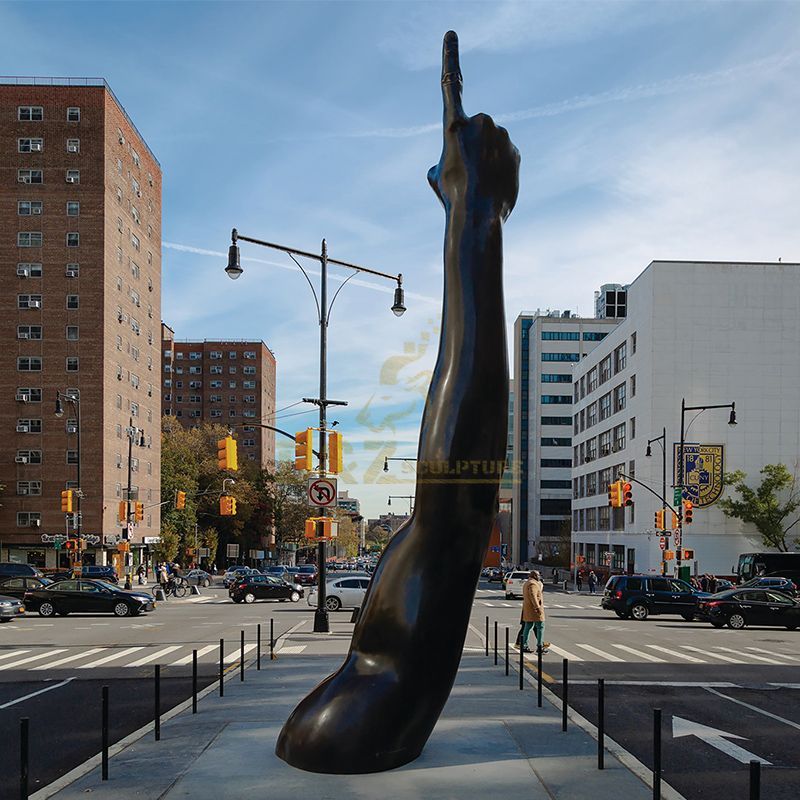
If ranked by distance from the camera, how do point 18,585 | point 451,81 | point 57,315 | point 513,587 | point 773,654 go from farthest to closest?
point 57,315 < point 513,587 < point 18,585 < point 773,654 < point 451,81

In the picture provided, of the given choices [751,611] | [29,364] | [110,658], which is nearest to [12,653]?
[110,658]

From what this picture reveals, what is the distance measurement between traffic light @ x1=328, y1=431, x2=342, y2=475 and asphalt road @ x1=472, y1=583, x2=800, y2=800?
6.69 meters

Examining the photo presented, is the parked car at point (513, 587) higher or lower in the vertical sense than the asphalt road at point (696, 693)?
lower

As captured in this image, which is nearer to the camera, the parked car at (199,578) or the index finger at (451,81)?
the index finger at (451,81)

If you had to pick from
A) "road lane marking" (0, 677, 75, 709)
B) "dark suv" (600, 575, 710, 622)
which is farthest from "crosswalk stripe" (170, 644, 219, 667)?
"dark suv" (600, 575, 710, 622)

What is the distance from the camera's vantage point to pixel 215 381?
144 meters

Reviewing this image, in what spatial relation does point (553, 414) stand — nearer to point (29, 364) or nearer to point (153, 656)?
point (29, 364)

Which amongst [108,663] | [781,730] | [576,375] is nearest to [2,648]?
[108,663]

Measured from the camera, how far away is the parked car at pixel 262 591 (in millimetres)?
40562

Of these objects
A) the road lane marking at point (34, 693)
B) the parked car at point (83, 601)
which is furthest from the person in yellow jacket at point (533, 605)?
the parked car at point (83, 601)

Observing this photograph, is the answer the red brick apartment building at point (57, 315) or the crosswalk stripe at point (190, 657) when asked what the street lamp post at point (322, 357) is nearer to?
the crosswalk stripe at point (190, 657)

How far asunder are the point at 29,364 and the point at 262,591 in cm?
3422

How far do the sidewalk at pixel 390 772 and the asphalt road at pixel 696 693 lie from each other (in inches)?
43.3

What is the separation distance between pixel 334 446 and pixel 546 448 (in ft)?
301
